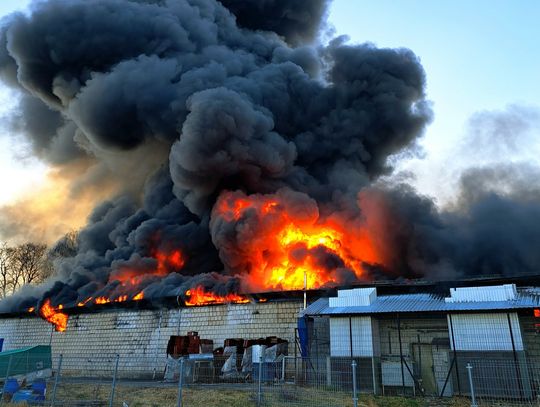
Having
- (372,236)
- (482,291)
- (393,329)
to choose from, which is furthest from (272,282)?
(482,291)

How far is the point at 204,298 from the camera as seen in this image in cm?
2681

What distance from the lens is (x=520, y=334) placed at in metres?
15.4

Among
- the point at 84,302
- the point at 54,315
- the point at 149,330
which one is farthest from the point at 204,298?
the point at 54,315

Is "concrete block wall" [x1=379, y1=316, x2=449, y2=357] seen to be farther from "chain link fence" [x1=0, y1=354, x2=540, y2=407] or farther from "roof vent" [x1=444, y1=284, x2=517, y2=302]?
"chain link fence" [x1=0, y1=354, x2=540, y2=407]

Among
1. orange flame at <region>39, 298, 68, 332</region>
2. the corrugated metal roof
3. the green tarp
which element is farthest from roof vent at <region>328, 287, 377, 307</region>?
orange flame at <region>39, 298, 68, 332</region>

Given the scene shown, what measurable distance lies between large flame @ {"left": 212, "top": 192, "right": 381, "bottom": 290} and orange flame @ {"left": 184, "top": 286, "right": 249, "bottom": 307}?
13.0ft

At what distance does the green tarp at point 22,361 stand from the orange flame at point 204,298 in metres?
10.9

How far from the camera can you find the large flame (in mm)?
30750

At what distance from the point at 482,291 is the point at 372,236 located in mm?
15621

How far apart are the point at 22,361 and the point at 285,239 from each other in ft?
65.5

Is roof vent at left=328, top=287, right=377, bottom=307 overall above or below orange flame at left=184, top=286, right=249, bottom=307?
below

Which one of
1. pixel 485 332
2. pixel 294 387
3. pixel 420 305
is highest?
pixel 420 305

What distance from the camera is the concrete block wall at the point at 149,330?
78.1 ft

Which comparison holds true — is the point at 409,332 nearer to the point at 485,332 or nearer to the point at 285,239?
the point at 485,332
